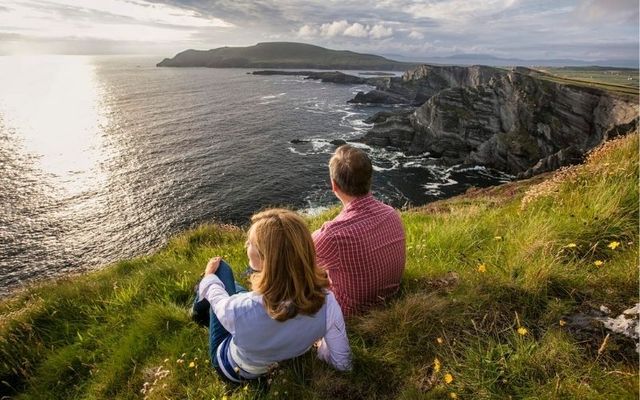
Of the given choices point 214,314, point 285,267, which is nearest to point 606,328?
point 285,267

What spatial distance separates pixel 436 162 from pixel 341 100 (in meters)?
64.4

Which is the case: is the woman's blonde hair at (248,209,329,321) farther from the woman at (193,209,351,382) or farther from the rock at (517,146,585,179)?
the rock at (517,146,585,179)

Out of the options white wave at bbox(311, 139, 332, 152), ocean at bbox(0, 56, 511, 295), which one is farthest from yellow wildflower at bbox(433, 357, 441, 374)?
white wave at bbox(311, 139, 332, 152)

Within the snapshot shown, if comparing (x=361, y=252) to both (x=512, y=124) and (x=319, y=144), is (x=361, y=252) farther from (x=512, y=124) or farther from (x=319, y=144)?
(x=512, y=124)

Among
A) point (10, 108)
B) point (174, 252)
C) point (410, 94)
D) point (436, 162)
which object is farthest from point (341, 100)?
point (174, 252)

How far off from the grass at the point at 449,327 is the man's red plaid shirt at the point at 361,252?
321 mm

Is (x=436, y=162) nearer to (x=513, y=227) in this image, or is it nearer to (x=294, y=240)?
(x=513, y=227)

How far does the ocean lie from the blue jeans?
1282cm

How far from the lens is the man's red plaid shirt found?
15.1ft

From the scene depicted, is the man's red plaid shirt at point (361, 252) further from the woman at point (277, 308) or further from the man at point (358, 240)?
the woman at point (277, 308)

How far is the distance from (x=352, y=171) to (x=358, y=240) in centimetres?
83

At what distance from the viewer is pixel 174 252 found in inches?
Result: 438

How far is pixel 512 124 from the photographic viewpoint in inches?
2483

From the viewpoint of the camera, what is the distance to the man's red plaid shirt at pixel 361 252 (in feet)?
15.1
